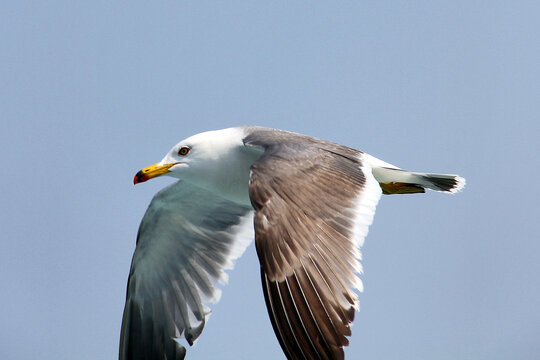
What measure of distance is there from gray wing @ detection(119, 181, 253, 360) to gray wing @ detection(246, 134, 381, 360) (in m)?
2.27

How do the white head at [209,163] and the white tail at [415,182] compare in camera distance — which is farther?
the white tail at [415,182]

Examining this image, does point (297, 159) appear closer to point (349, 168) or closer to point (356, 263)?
point (349, 168)

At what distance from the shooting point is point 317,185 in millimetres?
6500

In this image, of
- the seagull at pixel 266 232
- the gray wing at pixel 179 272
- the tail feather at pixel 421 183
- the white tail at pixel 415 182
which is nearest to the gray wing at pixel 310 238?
the seagull at pixel 266 232

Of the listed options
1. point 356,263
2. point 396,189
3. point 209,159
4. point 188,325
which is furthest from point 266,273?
point 188,325

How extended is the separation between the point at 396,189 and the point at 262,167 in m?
2.43

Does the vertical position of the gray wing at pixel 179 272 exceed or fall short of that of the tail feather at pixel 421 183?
it falls short

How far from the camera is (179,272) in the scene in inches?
366

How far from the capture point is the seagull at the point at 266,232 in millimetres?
5273

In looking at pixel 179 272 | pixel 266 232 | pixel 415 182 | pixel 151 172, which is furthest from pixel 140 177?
pixel 415 182

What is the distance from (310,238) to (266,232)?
0.33 metres

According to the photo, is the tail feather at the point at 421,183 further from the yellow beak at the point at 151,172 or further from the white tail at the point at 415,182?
the yellow beak at the point at 151,172

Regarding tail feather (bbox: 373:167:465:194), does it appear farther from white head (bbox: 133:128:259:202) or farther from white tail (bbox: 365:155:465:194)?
white head (bbox: 133:128:259:202)

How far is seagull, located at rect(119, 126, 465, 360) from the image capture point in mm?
5273
